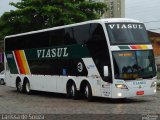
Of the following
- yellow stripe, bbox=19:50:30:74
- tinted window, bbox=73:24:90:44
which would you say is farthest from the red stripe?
tinted window, bbox=73:24:90:44

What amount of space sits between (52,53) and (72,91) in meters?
3.01

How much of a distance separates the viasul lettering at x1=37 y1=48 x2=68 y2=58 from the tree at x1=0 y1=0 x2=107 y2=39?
61.1 feet

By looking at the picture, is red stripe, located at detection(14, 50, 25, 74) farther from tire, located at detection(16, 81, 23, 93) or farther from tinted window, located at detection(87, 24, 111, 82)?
tinted window, located at detection(87, 24, 111, 82)

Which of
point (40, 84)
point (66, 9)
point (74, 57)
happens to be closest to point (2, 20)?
point (66, 9)

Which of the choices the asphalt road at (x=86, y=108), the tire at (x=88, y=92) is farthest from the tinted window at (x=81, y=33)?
the asphalt road at (x=86, y=108)

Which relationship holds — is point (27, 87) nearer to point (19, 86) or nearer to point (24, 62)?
point (19, 86)

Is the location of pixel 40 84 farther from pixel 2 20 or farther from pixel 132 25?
pixel 2 20

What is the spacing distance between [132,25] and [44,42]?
6810 mm

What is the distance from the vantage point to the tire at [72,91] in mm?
25277

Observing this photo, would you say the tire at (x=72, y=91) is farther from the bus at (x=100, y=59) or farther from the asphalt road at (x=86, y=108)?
the asphalt road at (x=86, y=108)

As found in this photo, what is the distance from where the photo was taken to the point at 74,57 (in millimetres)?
25156

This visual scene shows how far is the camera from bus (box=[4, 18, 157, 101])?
2239 cm

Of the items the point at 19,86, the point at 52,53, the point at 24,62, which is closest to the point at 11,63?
the point at 19,86

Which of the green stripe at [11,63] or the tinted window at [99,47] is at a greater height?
the tinted window at [99,47]
